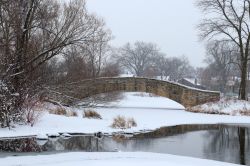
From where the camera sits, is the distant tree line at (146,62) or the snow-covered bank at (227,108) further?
the distant tree line at (146,62)

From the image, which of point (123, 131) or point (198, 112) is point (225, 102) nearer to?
point (198, 112)

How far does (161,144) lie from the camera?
1844 centimetres

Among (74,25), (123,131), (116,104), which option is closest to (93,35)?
(74,25)

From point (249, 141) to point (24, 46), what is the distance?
11.1 metres

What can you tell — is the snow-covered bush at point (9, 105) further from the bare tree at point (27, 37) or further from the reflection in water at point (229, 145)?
the reflection in water at point (229, 145)

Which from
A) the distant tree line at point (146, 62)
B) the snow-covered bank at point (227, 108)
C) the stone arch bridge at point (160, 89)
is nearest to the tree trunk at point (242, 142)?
the snow-covered bank at point (227, 108)

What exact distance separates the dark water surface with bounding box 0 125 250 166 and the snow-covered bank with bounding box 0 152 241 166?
1.29m

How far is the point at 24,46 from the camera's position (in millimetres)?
22219

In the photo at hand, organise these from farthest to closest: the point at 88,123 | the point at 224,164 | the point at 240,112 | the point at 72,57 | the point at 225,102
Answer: the point at 225,102 < the point at 240,112 < the point at 72,57 < the point at 88,123 < the point at 224,164

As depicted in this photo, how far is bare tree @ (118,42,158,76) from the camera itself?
114 metres

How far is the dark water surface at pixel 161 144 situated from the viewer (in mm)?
15773

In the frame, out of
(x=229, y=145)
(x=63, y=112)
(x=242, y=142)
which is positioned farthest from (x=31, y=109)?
(x=242, y=142)

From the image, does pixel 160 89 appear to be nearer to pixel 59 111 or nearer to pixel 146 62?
pixel 59 111

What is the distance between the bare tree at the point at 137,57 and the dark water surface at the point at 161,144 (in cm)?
9141
